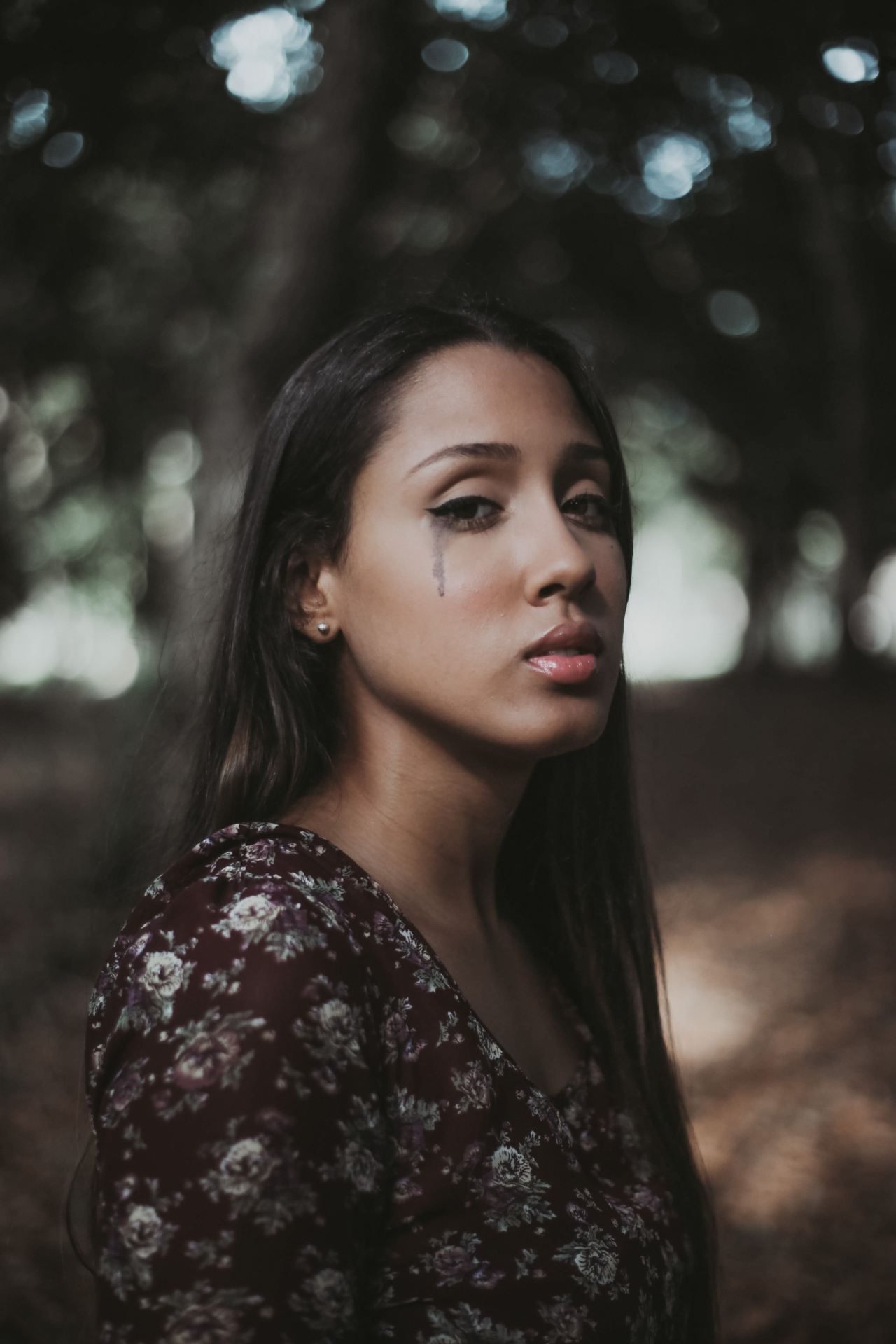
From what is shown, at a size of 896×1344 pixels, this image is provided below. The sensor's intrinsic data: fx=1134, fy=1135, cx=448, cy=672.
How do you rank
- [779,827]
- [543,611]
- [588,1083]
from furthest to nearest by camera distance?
1. [779,827]
2. [588,1083]
3. [543,611]

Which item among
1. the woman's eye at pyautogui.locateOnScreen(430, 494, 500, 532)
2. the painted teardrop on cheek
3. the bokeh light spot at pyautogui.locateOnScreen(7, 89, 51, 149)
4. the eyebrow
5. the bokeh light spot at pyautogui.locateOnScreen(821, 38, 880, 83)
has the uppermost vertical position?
the bokeh light spot at pyautogui.locateOnScreen(7, 89, 51, 149)

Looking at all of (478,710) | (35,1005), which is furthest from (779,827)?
(478,710)

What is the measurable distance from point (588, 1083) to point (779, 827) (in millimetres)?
7650

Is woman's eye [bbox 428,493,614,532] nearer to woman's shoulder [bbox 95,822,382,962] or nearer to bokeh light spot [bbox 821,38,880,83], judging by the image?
woman's shoulder [bbox 95,822,382,962]

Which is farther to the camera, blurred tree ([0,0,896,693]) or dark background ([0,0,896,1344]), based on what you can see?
blurred tree ([0,0,896,693])

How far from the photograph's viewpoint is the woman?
1229mm

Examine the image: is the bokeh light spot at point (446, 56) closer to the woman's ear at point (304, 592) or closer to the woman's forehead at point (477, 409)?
the woman's forehead at point (477, 409)

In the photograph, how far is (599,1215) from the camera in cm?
156

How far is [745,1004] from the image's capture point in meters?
6.09

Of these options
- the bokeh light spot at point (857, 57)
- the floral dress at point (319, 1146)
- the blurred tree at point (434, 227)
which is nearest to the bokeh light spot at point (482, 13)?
the blurred tree at point (434, 227)

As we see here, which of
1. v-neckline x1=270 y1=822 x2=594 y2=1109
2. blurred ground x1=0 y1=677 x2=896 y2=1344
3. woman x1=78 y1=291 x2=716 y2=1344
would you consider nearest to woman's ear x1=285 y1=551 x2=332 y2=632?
woman x1=78 y1=291 x2=716 y2=1344

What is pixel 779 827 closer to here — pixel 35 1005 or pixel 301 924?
pixel 35 1005

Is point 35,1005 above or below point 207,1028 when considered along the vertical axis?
above

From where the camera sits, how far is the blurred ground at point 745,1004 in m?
3.79
